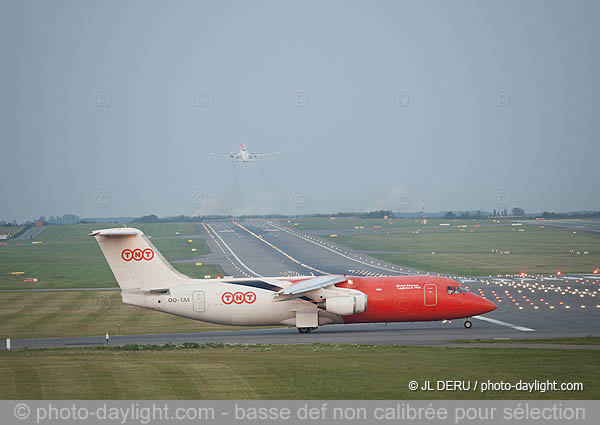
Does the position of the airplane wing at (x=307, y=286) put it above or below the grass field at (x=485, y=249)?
above

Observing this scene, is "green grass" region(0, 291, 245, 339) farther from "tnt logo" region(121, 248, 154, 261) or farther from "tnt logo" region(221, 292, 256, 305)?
"tnt logo" region(121, 248, 154, 261)

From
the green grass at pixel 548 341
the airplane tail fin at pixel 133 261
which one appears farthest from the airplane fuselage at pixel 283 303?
the green grass at pixel 548 341

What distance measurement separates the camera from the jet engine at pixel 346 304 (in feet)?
122

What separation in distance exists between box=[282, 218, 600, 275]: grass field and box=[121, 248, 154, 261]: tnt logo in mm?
41012

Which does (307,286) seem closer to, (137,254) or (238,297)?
(238,297)

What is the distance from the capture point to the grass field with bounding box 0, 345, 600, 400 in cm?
1964

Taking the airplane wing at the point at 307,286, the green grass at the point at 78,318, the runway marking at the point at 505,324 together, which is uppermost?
the airplane wing at the point at 307,286

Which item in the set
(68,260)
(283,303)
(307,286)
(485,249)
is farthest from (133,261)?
(485,249)

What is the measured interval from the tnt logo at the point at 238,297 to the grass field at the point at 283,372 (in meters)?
7.77

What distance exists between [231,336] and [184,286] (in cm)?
370

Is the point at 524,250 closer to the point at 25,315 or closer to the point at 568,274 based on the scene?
the point at 568,274

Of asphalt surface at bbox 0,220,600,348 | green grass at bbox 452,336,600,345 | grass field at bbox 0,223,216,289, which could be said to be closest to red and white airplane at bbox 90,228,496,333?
asphalt surface at bbox 0,220,600,348

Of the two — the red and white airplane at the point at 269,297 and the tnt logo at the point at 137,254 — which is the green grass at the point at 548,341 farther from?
the tnt logo at the point at 137,254
